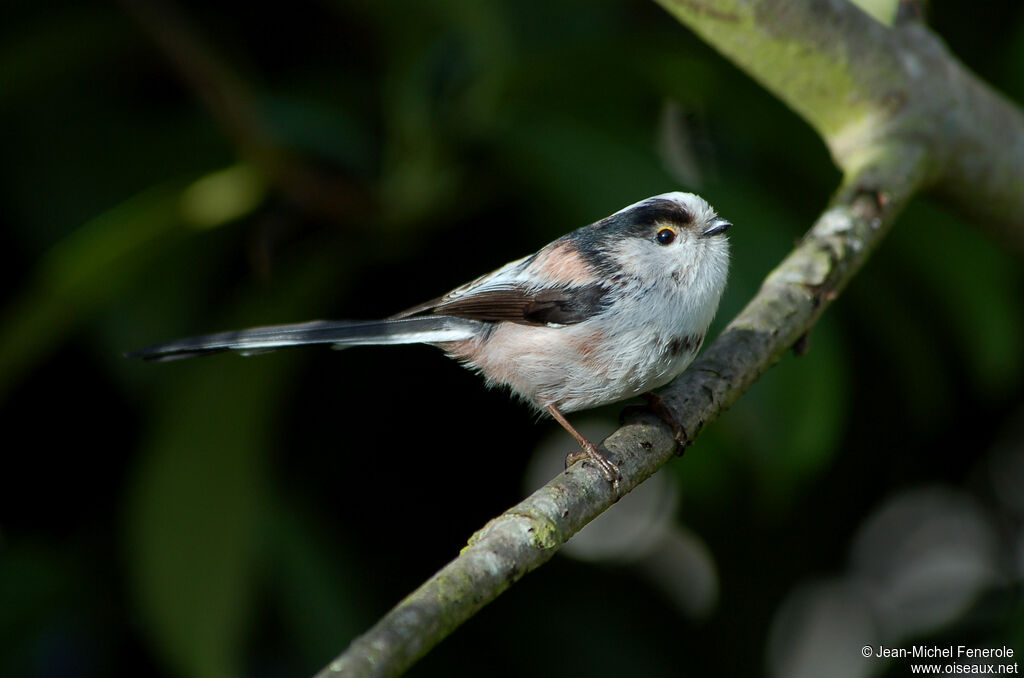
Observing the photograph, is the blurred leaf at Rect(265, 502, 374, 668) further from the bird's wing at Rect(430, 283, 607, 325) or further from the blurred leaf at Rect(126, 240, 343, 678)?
the bird's wing at Rect(430, 283, 607, 325)

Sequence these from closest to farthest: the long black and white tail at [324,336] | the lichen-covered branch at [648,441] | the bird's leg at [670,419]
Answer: the lichen-covered branch at [648,441]
the bird's leg at [670,419]
the long black and white tail at [324,336]

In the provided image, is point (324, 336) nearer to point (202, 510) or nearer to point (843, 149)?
point (202, 510)

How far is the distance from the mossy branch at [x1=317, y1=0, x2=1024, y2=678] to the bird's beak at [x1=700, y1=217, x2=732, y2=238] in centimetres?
18

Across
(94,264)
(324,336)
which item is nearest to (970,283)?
(324,336)

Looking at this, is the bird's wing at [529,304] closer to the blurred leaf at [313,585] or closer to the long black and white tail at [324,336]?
the long black and white tail at [324,336]

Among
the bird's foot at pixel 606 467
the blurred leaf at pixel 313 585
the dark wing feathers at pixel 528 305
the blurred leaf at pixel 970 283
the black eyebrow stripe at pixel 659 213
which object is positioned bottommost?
the blurred leaf at pixel 313 585

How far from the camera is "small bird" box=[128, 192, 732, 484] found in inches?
81.2

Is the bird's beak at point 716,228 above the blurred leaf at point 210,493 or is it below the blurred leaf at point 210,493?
above

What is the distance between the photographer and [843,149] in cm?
233

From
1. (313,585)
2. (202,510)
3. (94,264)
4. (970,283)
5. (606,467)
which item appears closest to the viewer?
(606,467)

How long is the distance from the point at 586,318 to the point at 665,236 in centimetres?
27

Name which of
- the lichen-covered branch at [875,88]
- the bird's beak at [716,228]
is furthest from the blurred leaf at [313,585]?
the lichen-covered branch at [875,88]

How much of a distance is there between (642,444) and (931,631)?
1.65 meters

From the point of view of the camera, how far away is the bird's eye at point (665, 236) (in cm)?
222
